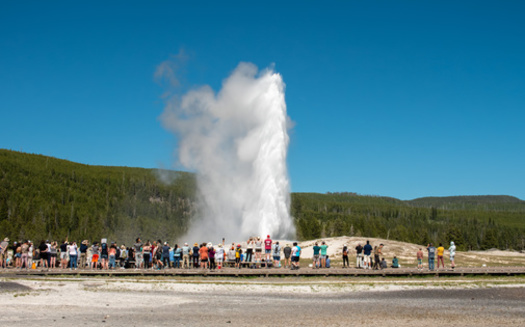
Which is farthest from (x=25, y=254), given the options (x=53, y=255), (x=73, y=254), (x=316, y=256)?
(x=316, y=256)

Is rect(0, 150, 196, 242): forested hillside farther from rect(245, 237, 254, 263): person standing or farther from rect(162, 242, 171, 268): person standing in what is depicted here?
rect(245, 237, 254, 263): person standing

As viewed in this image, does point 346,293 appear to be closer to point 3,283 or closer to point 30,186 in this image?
point 3,283

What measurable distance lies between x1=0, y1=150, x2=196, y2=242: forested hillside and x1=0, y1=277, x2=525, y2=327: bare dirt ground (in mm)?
101951

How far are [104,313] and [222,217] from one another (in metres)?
45.4

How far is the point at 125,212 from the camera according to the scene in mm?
149125

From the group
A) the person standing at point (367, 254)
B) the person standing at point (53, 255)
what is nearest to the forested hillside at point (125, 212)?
the person standing at point (367, 254)

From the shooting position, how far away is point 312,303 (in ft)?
53.0

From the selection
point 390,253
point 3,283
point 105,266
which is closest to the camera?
point 3,283

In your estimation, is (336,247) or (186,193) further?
(186,193)

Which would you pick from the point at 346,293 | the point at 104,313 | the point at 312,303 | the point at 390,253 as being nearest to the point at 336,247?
the point at 390,253

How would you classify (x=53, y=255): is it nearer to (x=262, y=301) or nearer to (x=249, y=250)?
(x=249, y=250)

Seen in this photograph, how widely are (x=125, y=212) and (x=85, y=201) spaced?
11939 mm

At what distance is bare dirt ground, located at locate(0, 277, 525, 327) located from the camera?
13023mm

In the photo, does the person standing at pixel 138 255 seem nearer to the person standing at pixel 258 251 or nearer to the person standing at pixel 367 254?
the person standing at pixel 258 251
